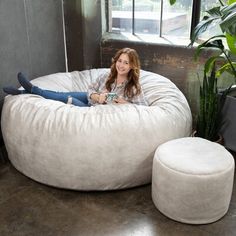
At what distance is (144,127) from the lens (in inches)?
85.5

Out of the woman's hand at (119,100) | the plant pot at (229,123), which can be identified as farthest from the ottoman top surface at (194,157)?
the plant pot at (229,123)

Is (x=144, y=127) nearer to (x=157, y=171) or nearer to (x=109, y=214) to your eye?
(x=157, y=171)

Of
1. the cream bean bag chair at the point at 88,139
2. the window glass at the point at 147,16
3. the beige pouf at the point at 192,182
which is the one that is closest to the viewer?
the beige pouf at the point at 192,182

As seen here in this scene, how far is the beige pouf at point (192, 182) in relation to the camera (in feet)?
6.15

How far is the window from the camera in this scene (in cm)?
311

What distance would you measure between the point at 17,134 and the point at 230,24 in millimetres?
1504

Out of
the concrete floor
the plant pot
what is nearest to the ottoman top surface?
the concrete floor

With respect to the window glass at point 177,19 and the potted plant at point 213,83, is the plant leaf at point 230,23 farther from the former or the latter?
the window glass at point 177,19

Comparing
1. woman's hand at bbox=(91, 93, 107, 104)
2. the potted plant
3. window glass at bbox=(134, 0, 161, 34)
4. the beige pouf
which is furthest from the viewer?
window glass at bbox=(134, 0, 161, 34)

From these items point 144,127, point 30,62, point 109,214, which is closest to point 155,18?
point 30,62

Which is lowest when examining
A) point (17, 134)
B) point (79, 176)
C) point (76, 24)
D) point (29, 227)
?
point (29, 227)

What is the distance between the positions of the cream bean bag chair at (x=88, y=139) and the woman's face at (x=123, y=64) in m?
0.31

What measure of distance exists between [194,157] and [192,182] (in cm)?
17

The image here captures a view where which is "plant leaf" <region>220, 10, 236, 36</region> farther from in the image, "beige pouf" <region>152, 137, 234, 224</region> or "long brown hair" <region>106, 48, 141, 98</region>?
"long brown hair" <region>106, 48, 141, 98</region>
